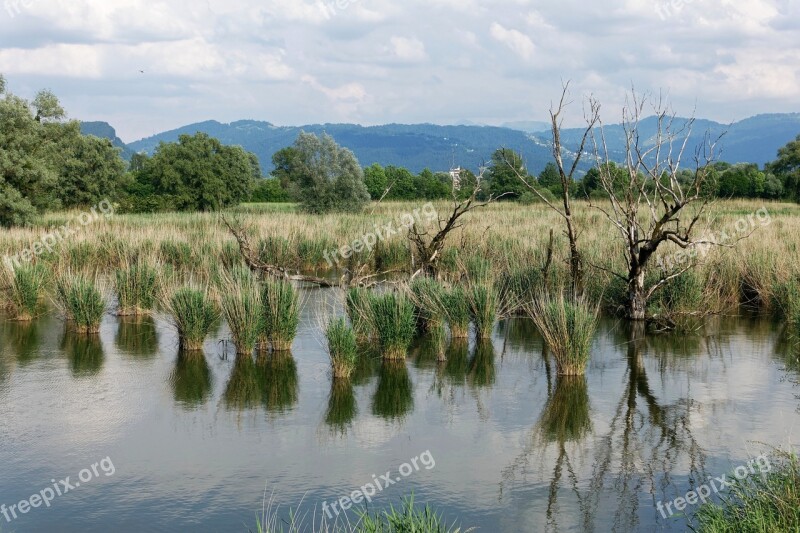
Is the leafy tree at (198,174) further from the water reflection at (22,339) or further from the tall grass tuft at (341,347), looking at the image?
the tall grass tuft at (341,347)

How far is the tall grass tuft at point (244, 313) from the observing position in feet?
36.7

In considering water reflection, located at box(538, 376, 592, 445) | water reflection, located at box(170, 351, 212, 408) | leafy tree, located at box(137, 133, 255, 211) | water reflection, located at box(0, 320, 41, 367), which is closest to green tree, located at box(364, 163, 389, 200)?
leafy tree, located at box(137, 133, 255, 211)

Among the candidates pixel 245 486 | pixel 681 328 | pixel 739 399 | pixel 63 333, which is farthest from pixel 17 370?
pixel 681 328

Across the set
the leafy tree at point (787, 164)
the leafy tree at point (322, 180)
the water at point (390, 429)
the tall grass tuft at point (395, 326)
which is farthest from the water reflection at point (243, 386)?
the leafy tree at point (787, 164)

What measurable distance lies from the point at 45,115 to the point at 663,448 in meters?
33.5

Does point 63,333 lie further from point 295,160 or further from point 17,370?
point 295,160

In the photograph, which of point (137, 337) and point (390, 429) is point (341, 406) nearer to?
point (390, 429)

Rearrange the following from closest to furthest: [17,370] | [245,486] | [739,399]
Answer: [245,486] < [739,399] < [17,370]

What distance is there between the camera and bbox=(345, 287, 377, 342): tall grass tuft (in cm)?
1134

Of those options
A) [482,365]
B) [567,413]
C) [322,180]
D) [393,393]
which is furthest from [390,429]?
[322,180]

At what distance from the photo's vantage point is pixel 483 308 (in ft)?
40.8

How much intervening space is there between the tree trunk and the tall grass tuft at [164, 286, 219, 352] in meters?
6.39

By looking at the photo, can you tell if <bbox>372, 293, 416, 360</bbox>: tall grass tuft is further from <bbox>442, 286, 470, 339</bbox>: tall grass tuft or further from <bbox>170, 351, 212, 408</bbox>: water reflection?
<bbox>170, 351, 212, 408</bbox>: water reflection

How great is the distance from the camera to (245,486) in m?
6.81
